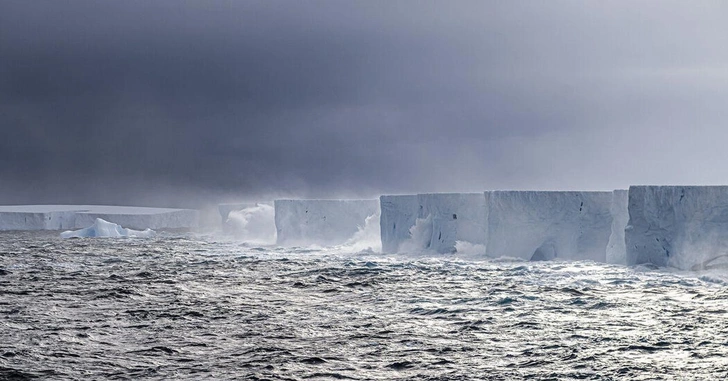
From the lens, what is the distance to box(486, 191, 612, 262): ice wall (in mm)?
17297

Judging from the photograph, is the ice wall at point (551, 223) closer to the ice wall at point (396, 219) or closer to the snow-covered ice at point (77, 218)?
the ice wall at point (396, 219)

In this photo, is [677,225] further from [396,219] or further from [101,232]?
[101,232]

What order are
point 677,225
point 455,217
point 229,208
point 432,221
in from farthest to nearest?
point 229,208, point 432,221, point 455,217, point 677,225

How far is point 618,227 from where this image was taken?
55.5 ft

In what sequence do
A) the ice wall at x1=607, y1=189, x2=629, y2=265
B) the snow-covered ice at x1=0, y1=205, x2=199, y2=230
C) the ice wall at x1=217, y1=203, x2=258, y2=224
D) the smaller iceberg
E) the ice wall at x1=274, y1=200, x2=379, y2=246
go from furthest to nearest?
the snow-covered ice at x1=0, y1=205, x2=199, y2=230 → the ice wall at x1=217, y1=203, x2=258, y2=224 → the smaller iceberg → the ice wall at x1=274, y1=200, x2=379, y2=246 → the ice wall at x1=607, y1=189, x2=629, y2=265

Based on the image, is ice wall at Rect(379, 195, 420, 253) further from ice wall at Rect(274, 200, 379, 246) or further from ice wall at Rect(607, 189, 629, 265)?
ice wall at Rect(607, 189, 629, 265)

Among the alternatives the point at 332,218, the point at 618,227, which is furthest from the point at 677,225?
the point at 332,218

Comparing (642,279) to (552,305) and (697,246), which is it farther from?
(552,305)

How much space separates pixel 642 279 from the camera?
13438 millimetres

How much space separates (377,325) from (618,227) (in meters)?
9.15

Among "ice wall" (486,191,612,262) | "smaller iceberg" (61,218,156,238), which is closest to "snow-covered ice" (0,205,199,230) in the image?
"smaller iceberg" (61,218,156,238)

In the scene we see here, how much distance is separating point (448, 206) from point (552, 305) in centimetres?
993

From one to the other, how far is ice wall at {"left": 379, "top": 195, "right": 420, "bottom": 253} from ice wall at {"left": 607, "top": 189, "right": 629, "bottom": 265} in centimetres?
656

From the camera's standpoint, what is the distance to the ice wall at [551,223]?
1730cm
